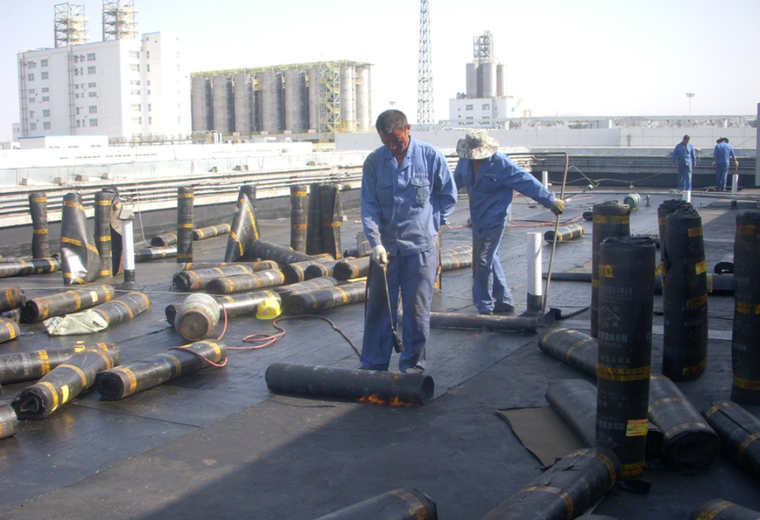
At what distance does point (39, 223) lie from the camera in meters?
11.8

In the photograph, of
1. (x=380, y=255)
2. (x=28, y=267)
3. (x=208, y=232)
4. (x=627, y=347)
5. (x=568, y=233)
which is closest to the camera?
(x=627, y=347)

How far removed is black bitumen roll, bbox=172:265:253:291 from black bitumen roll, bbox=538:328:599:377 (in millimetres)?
4974

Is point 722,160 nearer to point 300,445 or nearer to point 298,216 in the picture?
point 298,216

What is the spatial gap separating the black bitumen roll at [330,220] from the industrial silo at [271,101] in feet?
263

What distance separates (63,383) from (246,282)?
13.7 feet

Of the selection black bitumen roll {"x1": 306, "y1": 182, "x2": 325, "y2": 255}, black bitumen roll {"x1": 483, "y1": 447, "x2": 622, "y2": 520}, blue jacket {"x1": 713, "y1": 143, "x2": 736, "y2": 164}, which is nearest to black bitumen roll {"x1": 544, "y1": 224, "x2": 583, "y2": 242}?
black bitumen roll {"x1": 306, "y1": 182, "x2": 325, "y2": 255}

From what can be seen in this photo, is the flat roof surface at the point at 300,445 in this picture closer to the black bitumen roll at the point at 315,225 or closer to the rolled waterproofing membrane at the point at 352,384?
the rolled waterproofing membrane at the point at 352,384

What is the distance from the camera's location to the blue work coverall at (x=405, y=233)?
5418mm

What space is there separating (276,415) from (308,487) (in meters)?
1.20

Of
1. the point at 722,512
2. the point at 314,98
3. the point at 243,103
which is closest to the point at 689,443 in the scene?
the point at 722,512

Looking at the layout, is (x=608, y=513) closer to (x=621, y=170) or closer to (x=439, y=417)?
(x=439, y=417)

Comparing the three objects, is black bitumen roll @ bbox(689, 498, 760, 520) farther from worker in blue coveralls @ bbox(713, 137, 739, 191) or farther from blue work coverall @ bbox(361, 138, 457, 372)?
worker in blue coveralls @ bbox(713, 137, 739, 191)

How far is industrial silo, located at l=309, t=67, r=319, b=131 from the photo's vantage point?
277 ft

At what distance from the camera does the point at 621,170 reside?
90.9ft
